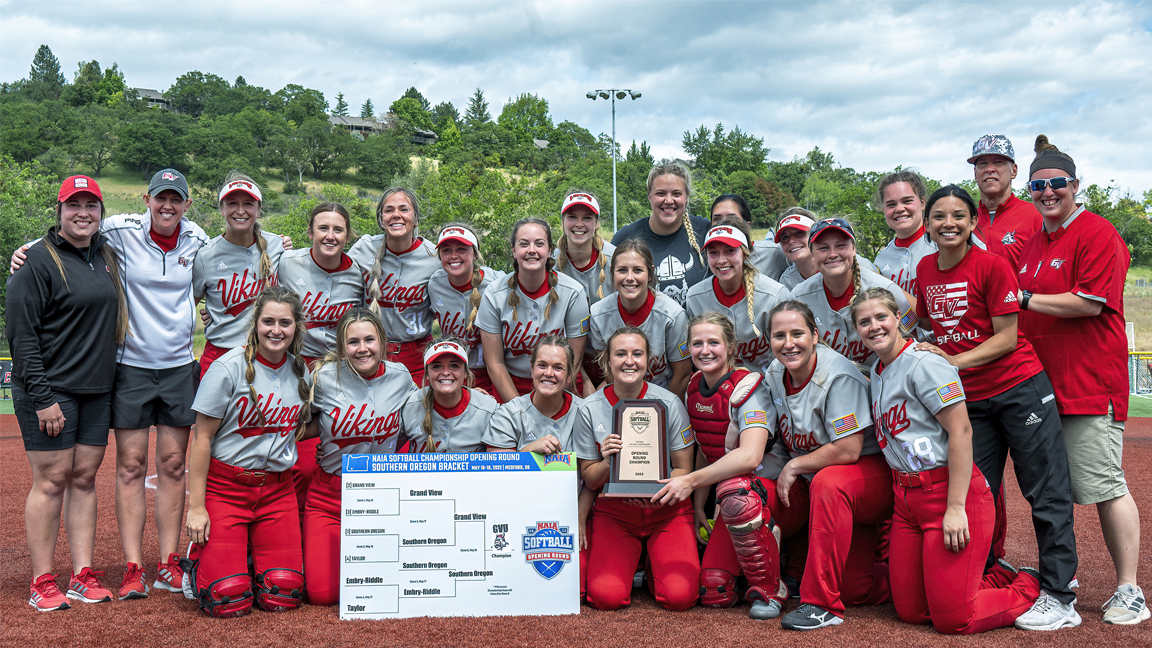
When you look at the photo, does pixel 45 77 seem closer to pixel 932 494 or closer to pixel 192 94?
pixel 192 94

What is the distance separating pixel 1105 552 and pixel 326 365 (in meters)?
5.50

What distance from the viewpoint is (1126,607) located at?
382 centimetres

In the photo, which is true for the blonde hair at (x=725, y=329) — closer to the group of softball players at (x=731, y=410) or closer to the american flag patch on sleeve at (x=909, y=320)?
the group of softball players at (x=731, y=410)

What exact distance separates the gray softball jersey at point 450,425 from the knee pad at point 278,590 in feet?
3.27

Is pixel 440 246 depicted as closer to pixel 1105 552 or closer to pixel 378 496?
pixel 378 496

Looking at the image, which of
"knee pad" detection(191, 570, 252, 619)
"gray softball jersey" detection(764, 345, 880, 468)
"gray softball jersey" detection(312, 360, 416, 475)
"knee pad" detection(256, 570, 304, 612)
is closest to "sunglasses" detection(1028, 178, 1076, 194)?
"gray softball jersey" detection(764, 345, 880, 468)

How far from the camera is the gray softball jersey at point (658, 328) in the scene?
4.82 m

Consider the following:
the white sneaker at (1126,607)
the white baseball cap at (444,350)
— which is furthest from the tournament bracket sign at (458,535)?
the white sneaker at (1126,607)

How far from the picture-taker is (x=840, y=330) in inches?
178

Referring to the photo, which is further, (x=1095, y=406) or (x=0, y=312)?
(x=0, y=312)

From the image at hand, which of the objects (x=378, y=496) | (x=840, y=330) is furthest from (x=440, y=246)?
(x=840, y=330)

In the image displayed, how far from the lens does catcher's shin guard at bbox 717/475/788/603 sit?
387 centimetres

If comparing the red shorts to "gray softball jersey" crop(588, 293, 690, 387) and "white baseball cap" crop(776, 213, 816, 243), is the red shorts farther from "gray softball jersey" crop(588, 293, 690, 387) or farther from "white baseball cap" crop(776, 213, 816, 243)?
"white baseball cap" crop(776, 213, 816, 243)

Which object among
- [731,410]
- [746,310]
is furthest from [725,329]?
[731,410]
